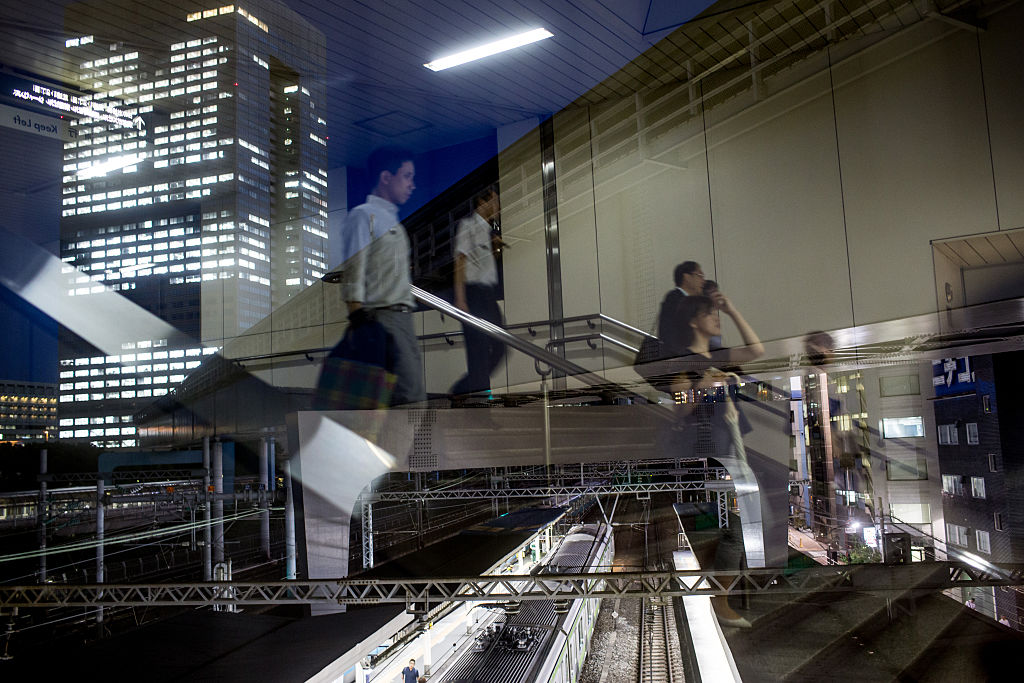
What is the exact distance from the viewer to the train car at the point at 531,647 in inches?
234

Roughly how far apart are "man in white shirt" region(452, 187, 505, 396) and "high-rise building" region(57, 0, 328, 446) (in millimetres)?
924

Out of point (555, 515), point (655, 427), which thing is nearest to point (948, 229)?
point (655, 427)

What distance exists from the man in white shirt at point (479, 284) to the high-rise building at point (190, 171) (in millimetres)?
924

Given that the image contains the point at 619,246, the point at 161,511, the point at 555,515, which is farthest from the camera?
the point at 555,515

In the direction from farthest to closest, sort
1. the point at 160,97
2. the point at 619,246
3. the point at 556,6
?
the point at 619,246 < the point at 160,97 < the point at 556,6

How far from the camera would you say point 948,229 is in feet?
11.4

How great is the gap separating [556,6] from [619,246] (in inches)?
92.5

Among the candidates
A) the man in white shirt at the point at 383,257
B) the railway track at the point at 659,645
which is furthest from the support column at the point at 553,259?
the railway track at the point at 659,645

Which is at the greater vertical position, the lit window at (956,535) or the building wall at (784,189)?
the building wall at (784,189)

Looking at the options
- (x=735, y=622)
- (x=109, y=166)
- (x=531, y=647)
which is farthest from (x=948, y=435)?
(x=109, y=166)

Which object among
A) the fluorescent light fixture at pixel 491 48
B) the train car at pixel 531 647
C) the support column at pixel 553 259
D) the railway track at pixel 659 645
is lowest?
the railway track at pixel 659 645

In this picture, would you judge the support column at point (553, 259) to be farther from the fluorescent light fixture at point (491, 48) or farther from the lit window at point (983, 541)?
the lit window at point (983, 541)

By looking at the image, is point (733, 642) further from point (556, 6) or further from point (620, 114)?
point (556, 6)

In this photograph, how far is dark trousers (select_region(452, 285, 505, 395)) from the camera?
3832mm
